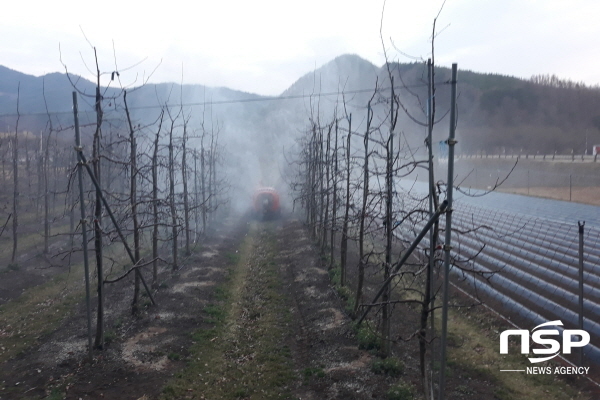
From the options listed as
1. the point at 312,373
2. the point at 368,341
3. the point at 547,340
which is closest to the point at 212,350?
the point at 312,373

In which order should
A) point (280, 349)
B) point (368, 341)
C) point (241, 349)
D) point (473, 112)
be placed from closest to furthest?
point (368, 341)
point (280, 349)
point (241, 349)
point (473, 112)

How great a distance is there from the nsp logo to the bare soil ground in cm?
42

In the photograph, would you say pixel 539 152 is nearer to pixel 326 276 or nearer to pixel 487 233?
pixel 487 233

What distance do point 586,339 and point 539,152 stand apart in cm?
5171

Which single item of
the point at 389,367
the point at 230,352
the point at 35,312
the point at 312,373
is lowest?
the point at 35,312

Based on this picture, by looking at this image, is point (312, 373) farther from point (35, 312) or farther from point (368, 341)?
point (35, 312)

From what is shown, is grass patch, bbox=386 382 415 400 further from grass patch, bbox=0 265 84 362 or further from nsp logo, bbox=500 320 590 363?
grass patch, bbox=0 265 84 362

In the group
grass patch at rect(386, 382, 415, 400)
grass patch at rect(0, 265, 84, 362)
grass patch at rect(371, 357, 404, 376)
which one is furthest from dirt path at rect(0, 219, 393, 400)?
grass patch at rect(0, 265, 84, 362)

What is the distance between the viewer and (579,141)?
53000 mm

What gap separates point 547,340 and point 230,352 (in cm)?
657

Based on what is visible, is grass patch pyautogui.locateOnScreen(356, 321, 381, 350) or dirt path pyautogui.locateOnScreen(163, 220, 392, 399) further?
grass patch pyautogui.locateOnScreen(356, 321, 381, 350)

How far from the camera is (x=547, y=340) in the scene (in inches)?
359

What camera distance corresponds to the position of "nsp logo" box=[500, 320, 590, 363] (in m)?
8.34

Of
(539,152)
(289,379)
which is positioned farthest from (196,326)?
(539,152)
